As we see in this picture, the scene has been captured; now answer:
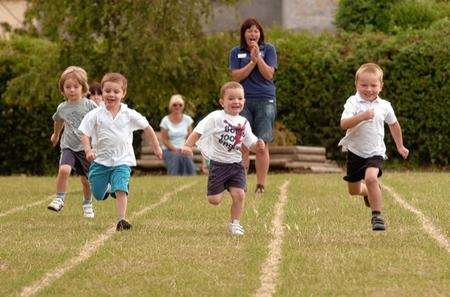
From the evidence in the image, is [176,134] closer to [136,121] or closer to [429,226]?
[136,121]

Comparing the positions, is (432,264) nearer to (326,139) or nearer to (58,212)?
(58,212)

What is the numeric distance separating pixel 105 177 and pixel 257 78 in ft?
13.7

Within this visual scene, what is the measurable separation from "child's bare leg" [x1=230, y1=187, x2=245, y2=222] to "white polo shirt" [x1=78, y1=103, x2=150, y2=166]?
1.21m

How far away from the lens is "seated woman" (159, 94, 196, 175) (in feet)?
77.0

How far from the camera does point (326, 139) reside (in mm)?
26672

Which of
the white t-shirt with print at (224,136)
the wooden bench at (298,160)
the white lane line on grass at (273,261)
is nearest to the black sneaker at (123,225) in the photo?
the white t-shirt with print at (224,136)

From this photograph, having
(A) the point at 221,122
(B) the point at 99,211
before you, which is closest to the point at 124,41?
(B) the point at 99,211

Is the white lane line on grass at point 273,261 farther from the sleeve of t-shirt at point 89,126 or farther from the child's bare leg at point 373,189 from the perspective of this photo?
the sleeve of t-shirt at point 89,126

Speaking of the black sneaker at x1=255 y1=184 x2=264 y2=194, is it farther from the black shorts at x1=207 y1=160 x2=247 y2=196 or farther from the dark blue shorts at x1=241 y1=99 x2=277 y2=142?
the black shorts at x1=207 y1=160 x2=247 y2=196

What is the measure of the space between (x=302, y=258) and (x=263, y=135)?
6.74 metres

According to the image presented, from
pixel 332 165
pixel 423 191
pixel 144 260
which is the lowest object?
pixel 332 165

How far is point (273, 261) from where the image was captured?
9.12 meters

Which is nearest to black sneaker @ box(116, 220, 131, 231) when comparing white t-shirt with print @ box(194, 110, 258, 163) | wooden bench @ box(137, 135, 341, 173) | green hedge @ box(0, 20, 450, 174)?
white t-shirt with print @ box(194, 110, 258, 163)

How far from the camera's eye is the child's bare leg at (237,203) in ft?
36.6
